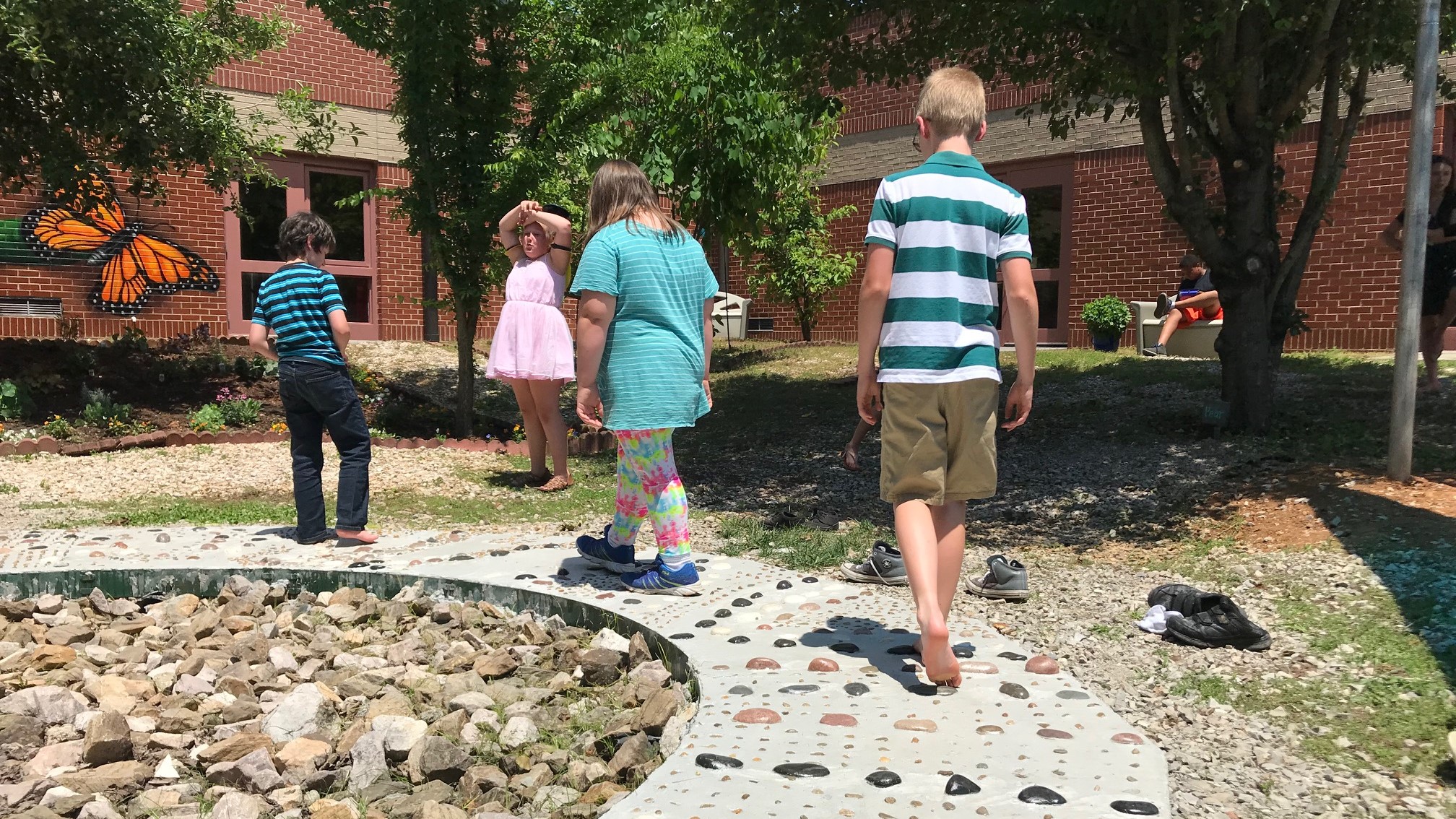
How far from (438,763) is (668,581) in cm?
163

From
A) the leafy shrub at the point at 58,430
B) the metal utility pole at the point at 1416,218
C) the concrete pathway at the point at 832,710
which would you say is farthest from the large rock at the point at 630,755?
the leafy shrub at the point at 58,430

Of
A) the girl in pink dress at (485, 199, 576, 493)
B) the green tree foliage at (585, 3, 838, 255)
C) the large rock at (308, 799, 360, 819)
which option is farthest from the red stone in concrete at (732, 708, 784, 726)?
the green tree foliage at (585, 3, 838, 255)

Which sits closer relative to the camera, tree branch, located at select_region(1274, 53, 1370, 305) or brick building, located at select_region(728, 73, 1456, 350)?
tree branch, located at select_region(1274, 53, 1370, 305)

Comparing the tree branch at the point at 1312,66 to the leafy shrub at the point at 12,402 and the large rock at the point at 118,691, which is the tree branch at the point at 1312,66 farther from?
the leafy shrub at the point at 12,402

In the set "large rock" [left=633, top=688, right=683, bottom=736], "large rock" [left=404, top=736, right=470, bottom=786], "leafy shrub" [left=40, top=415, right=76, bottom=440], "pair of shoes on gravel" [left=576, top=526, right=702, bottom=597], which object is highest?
"leafy shrub" [left=40, top=415, right=76, bottom=440]

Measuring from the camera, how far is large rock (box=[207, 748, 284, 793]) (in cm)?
281

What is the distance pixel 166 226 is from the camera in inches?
547

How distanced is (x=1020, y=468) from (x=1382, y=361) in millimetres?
5935

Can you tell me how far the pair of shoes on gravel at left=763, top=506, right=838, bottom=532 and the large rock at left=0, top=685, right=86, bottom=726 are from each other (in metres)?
3.68

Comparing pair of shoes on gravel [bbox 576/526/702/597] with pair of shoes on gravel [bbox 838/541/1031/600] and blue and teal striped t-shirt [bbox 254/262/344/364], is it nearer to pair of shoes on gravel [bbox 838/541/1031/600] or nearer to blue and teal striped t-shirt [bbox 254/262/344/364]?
pair of shoes on gravel [bbox 838/541/1031/600]

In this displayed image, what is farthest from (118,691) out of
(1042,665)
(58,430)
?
(58,430)

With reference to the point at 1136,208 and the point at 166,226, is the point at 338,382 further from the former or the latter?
the point at 1136,208

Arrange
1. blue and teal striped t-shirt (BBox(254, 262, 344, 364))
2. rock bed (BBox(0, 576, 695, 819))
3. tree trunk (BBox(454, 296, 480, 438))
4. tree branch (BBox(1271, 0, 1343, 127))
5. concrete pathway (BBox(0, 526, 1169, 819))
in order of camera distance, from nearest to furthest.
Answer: concrete pathway (BBox(0, 526, 1169, 819)) → rock bed (BBox(0, 576, 695, 819)) → blue and teal striped t-shirt (BBox(254, 262, 344, 364)) → tree branch (BBox(1271, 0, 1343, 127)) → tree trunk (BBox(454, 296, 480, 438))

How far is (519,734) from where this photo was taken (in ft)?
10.1
